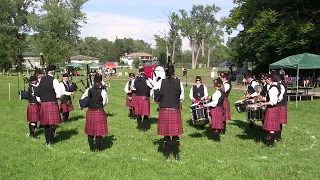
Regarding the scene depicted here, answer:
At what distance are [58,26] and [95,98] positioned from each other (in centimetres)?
5408

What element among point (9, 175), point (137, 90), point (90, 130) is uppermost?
point (137, 90)

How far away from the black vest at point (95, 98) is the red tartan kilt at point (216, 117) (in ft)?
8.67

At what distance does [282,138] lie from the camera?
849 centimetres

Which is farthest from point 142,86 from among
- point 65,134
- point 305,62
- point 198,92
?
point 305,62

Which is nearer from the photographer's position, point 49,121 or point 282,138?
point 49,121

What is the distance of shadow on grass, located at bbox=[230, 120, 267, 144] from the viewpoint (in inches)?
334

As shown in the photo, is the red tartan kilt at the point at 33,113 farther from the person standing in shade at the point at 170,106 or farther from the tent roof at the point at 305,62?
the tent roof at the point at 305,62

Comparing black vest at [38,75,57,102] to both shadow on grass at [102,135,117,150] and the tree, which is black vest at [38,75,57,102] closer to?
shadow on grass at [102,135,117,150]

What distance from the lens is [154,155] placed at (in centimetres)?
689

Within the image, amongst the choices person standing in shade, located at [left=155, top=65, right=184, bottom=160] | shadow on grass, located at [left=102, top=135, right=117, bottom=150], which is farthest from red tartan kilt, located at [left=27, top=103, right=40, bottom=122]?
person standing in shade, located at [left=155, top=65, right=184, bottom=160]

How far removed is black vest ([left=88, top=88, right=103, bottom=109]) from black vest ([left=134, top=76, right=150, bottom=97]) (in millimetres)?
2673

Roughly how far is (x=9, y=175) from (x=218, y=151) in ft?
13.5

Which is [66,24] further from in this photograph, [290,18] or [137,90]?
[137,90]

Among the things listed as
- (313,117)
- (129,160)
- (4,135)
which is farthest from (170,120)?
(313,117)
